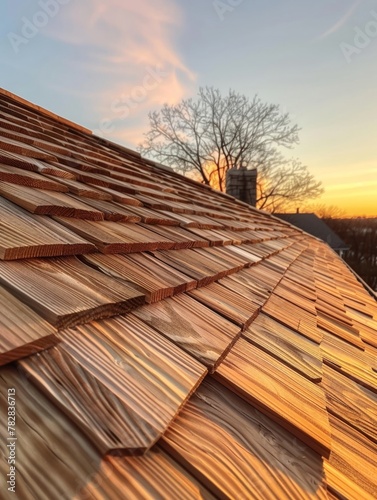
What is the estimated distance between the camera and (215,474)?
0.48 meters

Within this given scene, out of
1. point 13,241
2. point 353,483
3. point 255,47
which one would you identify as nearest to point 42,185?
point 13,241

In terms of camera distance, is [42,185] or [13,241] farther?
[42,185]

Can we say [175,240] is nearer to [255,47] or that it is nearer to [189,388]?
[189,388]

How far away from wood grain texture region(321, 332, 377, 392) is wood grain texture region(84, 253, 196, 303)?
2.15 feet

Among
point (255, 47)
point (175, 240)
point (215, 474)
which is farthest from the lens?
point (255, 47)

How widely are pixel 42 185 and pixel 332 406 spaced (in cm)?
118

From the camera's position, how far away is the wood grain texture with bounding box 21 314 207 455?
17.3 inches

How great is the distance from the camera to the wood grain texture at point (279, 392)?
2.22ft

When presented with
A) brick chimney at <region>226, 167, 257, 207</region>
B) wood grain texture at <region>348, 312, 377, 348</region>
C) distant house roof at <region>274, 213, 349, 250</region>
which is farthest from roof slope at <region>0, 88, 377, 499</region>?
distant house roof at <region>274, 213, 349, 250</region>

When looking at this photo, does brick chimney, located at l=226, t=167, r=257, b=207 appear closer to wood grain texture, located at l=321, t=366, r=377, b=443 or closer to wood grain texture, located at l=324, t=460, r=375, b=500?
wood grain texture, located at l=321, t=366, r=377, b=443

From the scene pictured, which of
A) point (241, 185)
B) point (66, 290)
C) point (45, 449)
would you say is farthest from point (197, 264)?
point (241, 185)

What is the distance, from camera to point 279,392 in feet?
2.54

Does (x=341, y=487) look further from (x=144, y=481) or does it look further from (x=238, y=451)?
(x=144, y=481)

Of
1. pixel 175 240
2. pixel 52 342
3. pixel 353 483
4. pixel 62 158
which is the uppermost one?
pixel 62 158
